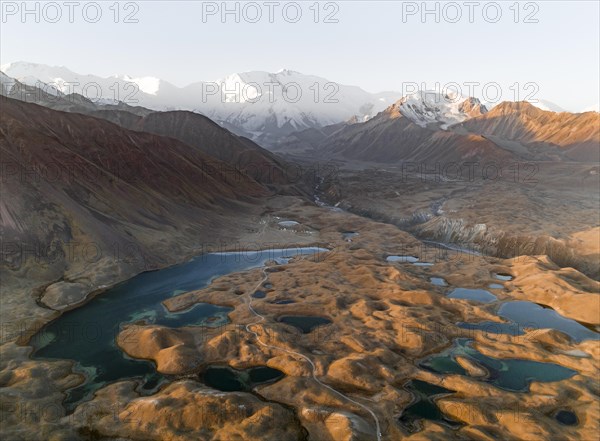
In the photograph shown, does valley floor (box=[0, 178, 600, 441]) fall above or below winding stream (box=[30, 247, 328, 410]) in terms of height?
above

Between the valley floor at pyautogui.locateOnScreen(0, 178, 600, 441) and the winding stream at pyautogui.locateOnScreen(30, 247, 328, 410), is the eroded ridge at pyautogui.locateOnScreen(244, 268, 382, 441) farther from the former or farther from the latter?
the winding stream at pyautogui.locateOnScreen(30, 247, 328, 410)

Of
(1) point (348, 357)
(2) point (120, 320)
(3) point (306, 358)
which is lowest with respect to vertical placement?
(2) point (120, 320)

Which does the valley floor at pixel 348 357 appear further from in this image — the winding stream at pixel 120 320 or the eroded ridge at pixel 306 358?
the winding stream at pixel 120 320

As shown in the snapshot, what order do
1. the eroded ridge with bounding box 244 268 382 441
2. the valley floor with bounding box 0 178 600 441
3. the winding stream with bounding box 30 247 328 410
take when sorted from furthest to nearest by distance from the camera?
the winding stream with bounding box 30 247 328 410 → the eroded ridge with bounding box 244 268 382 441 → the valley floor with bounding box 0 178 600 441

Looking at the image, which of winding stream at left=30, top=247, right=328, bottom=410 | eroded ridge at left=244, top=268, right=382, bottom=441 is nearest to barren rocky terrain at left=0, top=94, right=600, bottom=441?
eroded ridge at left=244, top=268, right=382, bottom=441

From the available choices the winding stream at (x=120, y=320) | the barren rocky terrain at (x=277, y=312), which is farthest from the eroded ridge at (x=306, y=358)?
the winding stream at (x=120, y=320)

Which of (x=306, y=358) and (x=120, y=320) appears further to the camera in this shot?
(x=120, y=320)

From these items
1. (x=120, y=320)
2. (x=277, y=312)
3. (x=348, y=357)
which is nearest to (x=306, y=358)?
(x=348, y=357)

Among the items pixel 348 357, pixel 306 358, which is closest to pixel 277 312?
pixel 306 358

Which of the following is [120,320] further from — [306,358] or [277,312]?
[306,358]

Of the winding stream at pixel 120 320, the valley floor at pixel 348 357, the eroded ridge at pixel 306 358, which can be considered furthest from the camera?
the winding stream at pixel 120 320

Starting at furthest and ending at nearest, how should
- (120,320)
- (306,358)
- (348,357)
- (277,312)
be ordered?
(277,312)
(120,320)
(306,358)
(348,357)

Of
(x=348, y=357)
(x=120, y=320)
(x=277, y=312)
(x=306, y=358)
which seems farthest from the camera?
(x=277, y=312)

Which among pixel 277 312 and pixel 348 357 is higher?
pixel 348 357
